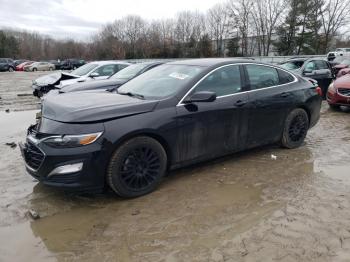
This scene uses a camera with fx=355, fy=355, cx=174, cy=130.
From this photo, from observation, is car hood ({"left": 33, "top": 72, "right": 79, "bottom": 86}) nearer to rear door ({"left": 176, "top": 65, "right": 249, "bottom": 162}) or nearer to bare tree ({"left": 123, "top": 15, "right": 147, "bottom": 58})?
rear door ({"left": 176, "top": 65, "right": 249, "bottom": 162})

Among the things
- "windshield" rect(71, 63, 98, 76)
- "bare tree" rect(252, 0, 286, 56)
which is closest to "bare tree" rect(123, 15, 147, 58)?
"bare tree" rect(252, 0, 286, 56)

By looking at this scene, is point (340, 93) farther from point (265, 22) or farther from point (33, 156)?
point (265, 22)

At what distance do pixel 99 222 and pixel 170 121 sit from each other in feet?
4.76

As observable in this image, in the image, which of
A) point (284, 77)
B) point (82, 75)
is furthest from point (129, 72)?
point (284, 77)

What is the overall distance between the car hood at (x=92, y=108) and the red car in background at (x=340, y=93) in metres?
7.15

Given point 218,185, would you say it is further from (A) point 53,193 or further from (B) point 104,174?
(A) point 53,193

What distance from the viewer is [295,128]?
6.07m

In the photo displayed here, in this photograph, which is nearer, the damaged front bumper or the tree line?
the damaged front bumper

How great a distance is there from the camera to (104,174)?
12.9ft

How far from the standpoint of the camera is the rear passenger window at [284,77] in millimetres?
5840

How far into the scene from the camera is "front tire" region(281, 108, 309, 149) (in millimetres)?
5914

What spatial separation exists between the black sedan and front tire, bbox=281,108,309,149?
0.02m

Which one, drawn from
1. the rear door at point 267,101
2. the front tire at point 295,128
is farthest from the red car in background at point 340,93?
the rear door at point 267,101

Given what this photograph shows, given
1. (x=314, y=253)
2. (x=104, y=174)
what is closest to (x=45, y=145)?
(x=104, y=174)
